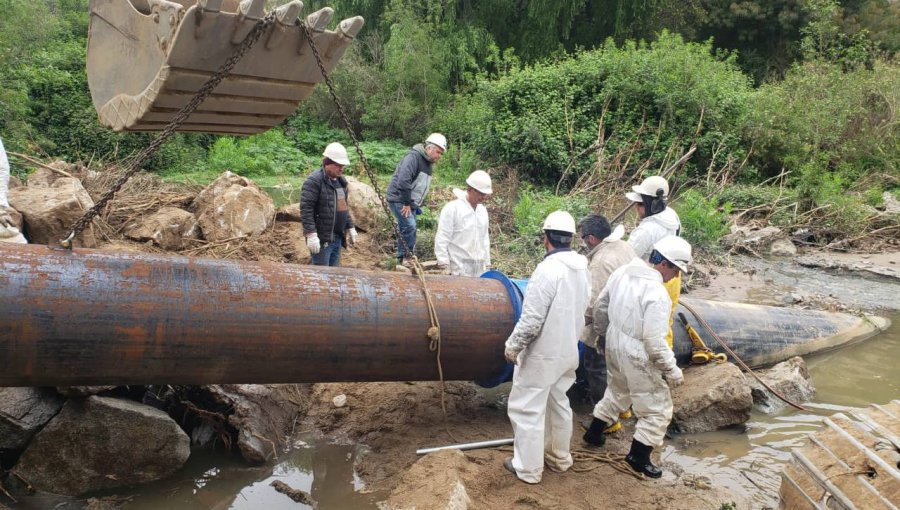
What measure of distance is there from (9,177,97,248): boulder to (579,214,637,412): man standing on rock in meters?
4.61

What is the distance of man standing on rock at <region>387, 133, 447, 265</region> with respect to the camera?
6.67 metres

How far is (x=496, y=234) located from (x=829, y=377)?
15.9 feet

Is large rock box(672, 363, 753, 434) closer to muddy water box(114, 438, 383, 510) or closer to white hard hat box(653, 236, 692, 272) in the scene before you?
white hard hat box(653, 236, 692, 272)

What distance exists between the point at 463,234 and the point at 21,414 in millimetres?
3631

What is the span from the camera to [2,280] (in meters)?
3.04

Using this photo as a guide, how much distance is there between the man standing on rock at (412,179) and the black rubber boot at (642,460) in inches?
125

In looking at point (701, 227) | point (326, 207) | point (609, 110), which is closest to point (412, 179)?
Answer: point (326, 207)

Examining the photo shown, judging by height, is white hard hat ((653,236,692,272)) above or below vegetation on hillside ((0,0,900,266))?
above

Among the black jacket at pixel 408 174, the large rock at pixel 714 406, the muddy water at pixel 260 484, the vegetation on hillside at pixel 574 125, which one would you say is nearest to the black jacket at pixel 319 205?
the black jacket at pixel 408 174

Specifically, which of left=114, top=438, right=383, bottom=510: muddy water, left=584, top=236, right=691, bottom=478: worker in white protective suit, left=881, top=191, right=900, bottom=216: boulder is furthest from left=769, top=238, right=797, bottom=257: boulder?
left=114, top=438, right=383, bottom=510: muddy water

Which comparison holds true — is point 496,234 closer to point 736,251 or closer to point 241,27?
point 736,251

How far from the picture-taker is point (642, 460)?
4273mm

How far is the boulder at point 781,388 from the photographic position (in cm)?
555

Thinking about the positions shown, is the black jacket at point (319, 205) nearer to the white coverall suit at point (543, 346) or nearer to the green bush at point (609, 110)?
the white coverall suit at point (543, 346)
